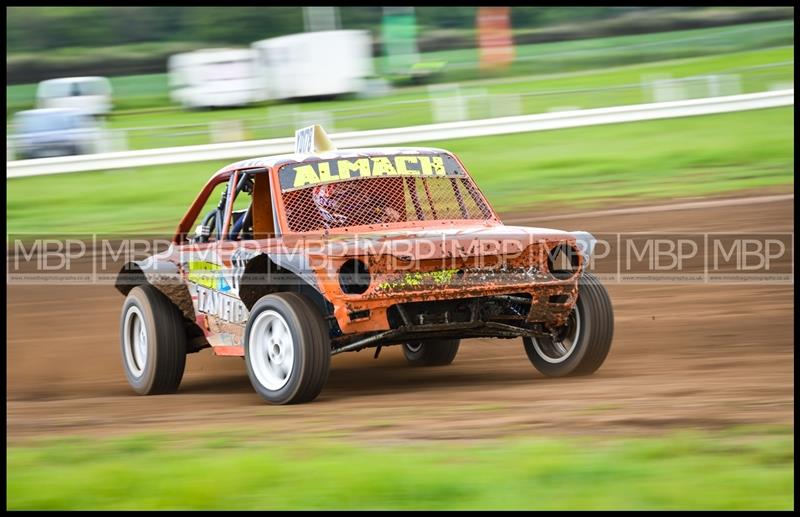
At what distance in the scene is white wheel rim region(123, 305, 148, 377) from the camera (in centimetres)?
963

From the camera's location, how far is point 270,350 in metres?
7.78

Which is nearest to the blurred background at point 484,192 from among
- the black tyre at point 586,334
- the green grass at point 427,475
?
the green grass at point 427,475

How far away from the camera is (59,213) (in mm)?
19031

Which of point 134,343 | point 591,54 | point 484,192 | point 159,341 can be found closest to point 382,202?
point 159,341

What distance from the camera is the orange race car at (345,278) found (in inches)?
291

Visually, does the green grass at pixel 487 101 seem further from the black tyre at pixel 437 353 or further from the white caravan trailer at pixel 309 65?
the black tyre at pixel 437 353

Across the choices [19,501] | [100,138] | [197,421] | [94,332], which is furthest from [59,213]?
[19,501]

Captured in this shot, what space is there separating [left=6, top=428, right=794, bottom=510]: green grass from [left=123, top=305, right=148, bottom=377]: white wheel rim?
357 cm

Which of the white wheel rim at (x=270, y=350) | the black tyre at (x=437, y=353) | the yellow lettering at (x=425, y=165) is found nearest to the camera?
the white wheel rim at (x=270, y=350)

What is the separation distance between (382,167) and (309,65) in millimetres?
17505

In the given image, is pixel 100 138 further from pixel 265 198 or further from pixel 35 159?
pixel 265 198

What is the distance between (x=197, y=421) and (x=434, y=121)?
16804 millimetres

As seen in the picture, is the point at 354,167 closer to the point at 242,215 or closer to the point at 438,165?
the point at 438,165

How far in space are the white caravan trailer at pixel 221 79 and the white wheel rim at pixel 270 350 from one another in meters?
18.4
